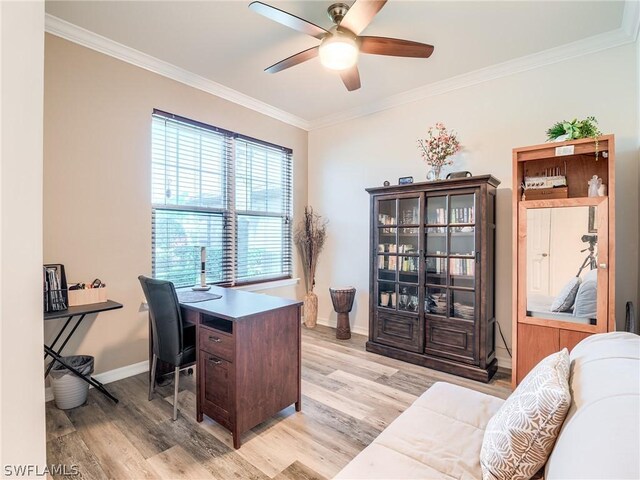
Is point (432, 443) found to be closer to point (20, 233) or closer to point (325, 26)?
point (20, 233)

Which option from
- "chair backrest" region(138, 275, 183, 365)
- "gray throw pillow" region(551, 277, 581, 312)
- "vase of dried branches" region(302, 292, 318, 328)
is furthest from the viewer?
"vase of dried branches" region(302, 292, 318, 328)

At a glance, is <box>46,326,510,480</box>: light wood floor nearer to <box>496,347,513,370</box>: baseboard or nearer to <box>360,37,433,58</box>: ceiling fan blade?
<box>496,347,513,370</box>: baseboard

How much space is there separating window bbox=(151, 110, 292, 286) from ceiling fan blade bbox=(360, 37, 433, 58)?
2.05m

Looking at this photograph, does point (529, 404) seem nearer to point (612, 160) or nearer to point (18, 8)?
point (18, 8)

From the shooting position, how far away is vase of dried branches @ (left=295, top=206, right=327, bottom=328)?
4.62m

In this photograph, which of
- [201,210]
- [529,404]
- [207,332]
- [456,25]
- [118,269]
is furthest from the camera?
[201,210]

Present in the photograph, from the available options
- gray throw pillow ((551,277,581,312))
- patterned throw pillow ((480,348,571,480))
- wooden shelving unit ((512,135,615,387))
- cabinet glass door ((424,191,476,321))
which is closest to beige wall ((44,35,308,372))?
cabinet glass door ((424,191,476,321))

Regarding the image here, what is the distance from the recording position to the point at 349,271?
4.45m

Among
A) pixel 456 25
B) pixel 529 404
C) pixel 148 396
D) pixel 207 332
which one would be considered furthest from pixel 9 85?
pixel 456 25

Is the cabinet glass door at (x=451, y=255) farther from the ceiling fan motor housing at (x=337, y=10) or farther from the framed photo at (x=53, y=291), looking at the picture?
the framed photo at (x=53, y=291)

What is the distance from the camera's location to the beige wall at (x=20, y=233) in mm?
481

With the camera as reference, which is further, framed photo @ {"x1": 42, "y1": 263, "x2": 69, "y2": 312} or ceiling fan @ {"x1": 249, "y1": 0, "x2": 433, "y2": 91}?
framed photo @ {"x1": 42, "y1": 263, "x2": 69, "y2": 312}

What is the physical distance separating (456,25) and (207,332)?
9.84ft

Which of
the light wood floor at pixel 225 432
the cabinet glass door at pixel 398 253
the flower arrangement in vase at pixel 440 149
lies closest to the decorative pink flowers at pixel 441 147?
the flower arrangement in vase at pixel 440 149
